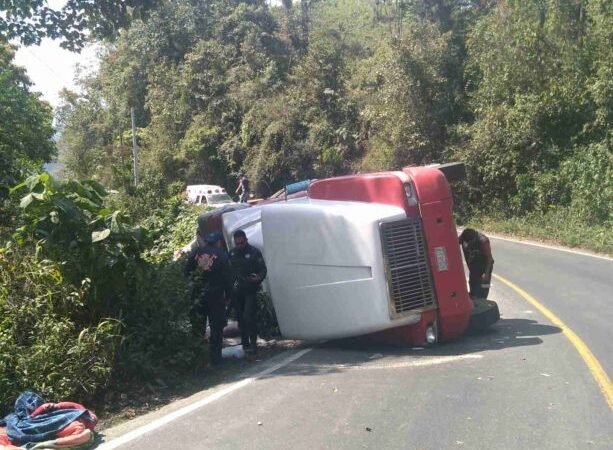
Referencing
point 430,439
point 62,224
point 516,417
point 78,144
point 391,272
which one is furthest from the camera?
Answer: point 78,144

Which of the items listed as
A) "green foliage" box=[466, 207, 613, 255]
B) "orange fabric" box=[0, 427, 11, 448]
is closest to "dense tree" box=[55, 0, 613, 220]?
"green foliage" box=[466, 207, 613, 255]

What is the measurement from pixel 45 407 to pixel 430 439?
3.13 meters

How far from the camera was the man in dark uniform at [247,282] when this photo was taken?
29.0 feet

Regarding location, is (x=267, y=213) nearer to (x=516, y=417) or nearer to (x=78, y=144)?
(x=516, y=417)

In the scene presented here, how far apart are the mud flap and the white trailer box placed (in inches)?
45.8

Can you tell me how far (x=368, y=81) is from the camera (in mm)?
37094

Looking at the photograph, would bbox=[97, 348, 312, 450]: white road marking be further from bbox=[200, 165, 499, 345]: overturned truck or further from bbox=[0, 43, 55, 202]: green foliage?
bbox=[0, 43, 55, 202]: green foliage

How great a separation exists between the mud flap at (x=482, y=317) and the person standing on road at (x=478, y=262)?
86cm

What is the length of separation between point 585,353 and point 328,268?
308cm

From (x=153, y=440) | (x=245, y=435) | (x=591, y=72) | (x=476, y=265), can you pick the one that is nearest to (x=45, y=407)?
(x=153, y=440)

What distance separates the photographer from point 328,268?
849 centimetres

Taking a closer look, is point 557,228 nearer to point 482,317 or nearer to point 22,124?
point 482,317

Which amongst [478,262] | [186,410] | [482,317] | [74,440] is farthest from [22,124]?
[74,440]

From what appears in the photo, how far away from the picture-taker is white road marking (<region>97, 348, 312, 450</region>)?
227 inches
